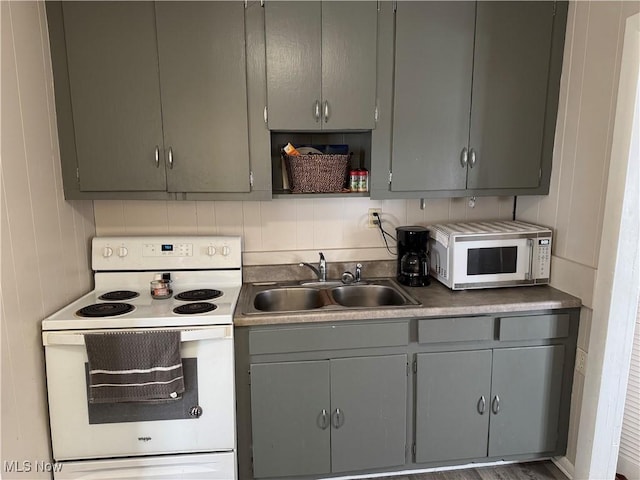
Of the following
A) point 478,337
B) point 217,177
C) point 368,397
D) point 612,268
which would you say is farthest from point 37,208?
point 612,268

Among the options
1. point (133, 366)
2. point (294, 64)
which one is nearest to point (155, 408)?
point (133, 366)

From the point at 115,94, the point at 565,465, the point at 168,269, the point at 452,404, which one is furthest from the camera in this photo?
the point at 168,269

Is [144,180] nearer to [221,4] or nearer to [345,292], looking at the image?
[221,4]

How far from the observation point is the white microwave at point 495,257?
2156 millimetres

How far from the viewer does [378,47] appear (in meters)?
2.03

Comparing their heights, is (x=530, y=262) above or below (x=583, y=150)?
below

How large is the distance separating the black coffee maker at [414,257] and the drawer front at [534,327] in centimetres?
47

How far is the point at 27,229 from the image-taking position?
1.68m

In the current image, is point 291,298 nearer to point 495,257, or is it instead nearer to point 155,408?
point 155,408

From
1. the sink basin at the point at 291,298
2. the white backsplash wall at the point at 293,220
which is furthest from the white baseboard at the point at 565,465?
the sink basin at the point at 291,298

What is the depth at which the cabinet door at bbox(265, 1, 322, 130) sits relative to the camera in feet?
6.39

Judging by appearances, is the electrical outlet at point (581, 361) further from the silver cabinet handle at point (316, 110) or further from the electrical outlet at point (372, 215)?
the silver cabinet handle at point (316, 110)

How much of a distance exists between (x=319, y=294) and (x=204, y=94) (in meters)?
1.19

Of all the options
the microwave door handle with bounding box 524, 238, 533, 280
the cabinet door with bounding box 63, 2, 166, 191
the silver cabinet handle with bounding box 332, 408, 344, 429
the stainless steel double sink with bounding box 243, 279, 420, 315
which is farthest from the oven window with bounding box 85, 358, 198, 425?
the microwave door handle with bounding box 524, 238, 533, 280
